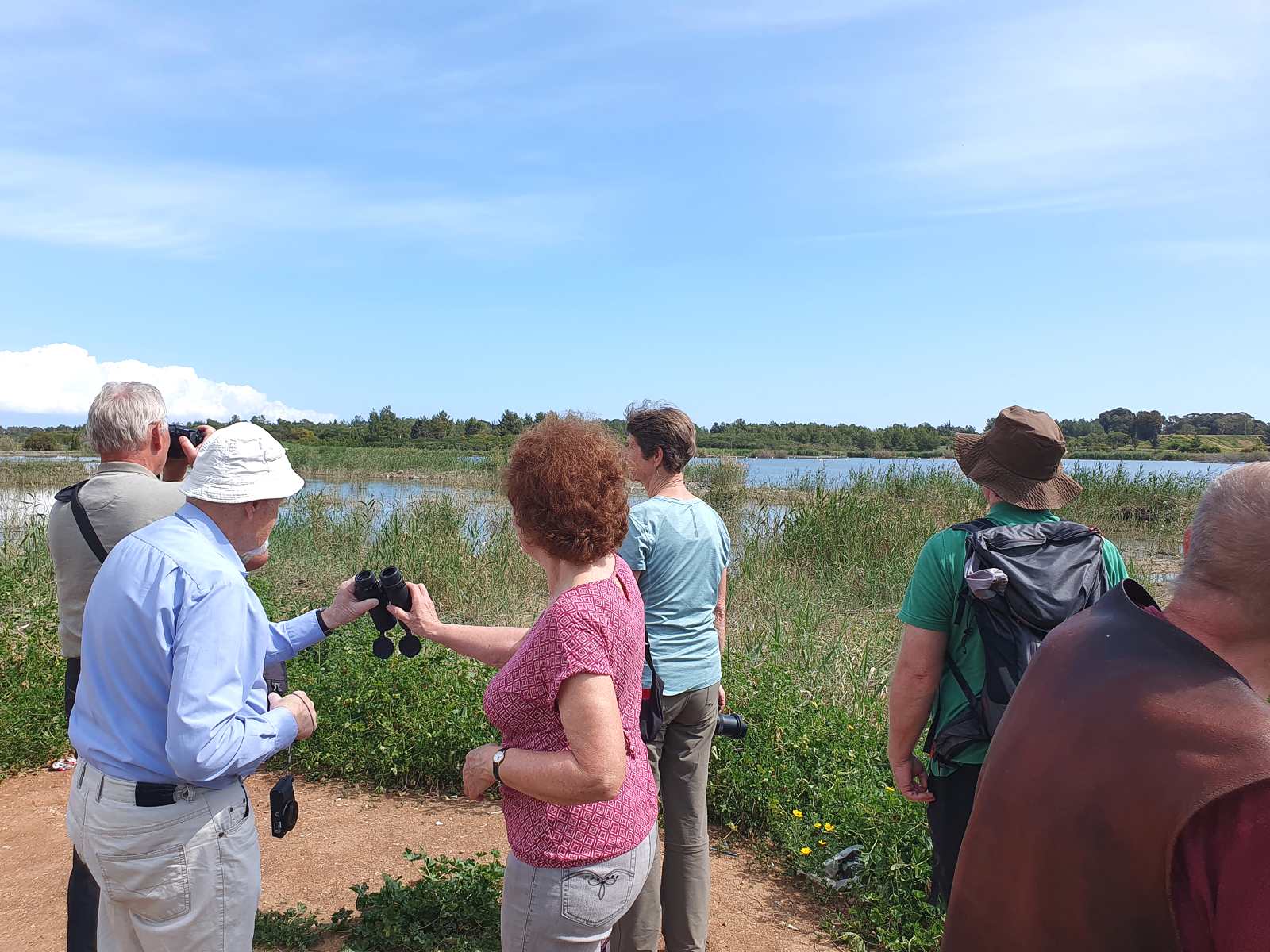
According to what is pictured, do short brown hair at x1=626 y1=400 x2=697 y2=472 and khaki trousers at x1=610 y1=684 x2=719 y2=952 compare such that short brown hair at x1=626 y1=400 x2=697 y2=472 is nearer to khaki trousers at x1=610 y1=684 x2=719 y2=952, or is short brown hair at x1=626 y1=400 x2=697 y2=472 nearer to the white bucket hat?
khaki trousers at x1=610 y1=684 x2=719 y2=952

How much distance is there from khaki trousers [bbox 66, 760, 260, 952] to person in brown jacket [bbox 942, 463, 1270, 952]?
5.00ft

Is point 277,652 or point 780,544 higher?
point 277,652

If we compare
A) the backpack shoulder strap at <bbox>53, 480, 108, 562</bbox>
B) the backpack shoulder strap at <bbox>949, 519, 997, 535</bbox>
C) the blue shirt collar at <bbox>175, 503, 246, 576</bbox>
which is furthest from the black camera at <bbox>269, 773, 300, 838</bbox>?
the backpack shoulder strap at <bbox>949, 519, 997, 535</bbox>

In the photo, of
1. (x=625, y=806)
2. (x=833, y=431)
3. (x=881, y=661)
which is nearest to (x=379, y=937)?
(x=625, y=806)

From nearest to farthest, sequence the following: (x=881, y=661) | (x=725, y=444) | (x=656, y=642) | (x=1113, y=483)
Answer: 1. (x=656, y=642)
2. (x=881, y=661)
3. (x=1113, y=483)
4. (x=725, y=444)

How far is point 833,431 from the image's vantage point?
213 feet

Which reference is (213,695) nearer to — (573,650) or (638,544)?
(573,650)

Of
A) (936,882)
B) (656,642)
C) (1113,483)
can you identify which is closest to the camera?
(936,882)

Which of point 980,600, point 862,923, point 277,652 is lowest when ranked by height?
point 862,923

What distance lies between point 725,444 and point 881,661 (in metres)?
52.6

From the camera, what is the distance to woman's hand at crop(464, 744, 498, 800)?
6.01 feet

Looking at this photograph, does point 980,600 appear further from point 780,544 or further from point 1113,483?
point 1113,483

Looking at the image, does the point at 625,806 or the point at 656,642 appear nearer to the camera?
the point at 625,806

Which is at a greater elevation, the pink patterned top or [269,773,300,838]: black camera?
the pink patterned top
